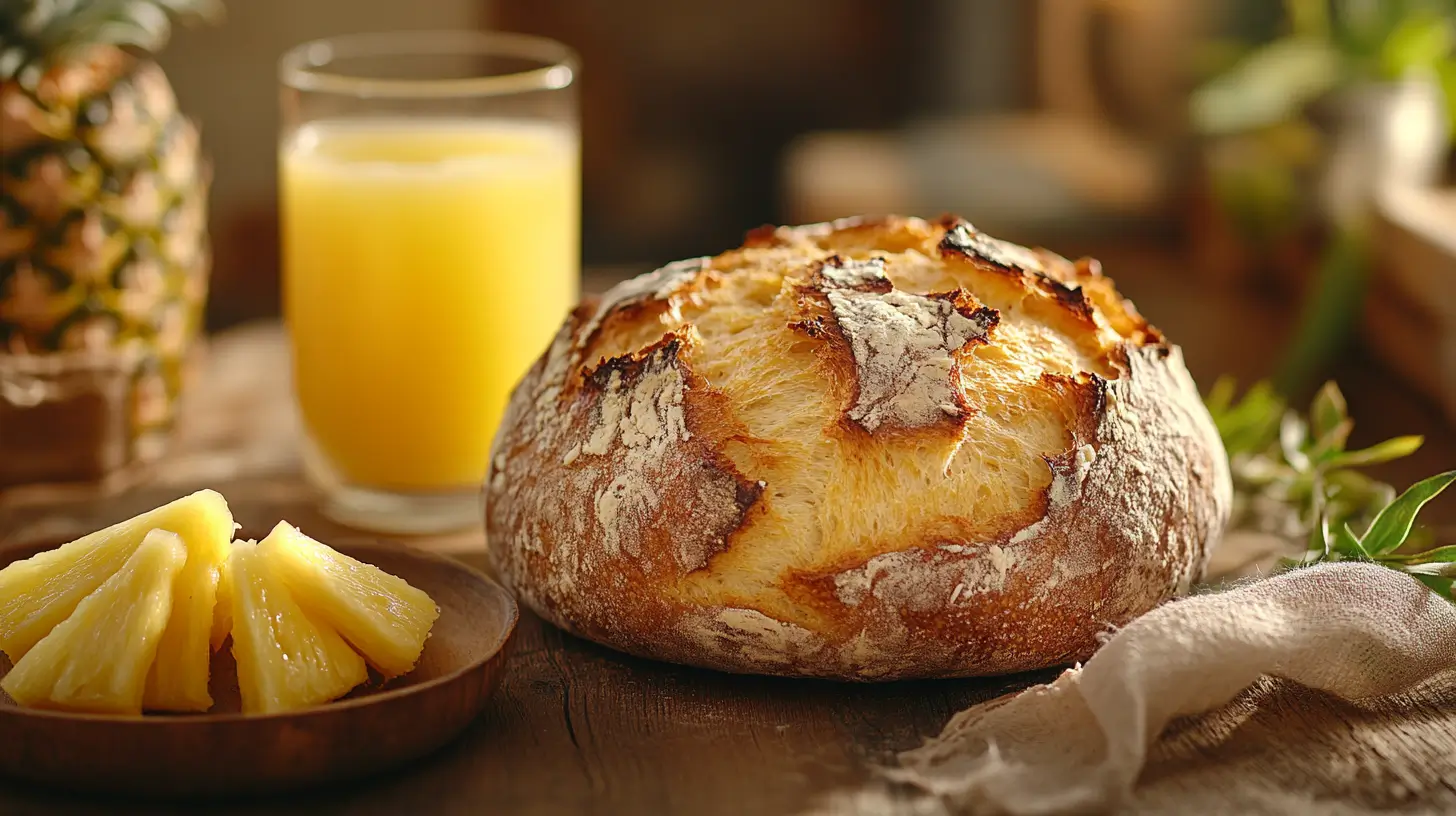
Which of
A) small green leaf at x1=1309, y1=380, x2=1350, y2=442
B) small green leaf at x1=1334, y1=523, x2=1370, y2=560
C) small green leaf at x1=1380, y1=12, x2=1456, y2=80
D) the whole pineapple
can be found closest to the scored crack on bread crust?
small green leaf at x1=1334, y1=523, x2=1370, y2=560

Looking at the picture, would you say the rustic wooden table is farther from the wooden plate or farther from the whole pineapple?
the whole pineapple

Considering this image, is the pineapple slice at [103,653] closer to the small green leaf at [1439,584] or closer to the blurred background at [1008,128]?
the small green leaf at [1439,584]

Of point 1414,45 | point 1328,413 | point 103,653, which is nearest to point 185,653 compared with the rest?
point 103,653

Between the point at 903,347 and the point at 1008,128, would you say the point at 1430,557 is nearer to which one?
the point at 903,347

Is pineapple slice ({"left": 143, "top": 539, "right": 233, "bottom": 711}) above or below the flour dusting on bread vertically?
below

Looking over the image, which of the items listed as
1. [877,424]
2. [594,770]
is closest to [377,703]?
[594,770]

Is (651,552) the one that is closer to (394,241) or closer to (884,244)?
(884,244)

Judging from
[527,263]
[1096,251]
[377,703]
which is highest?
[527,263]
